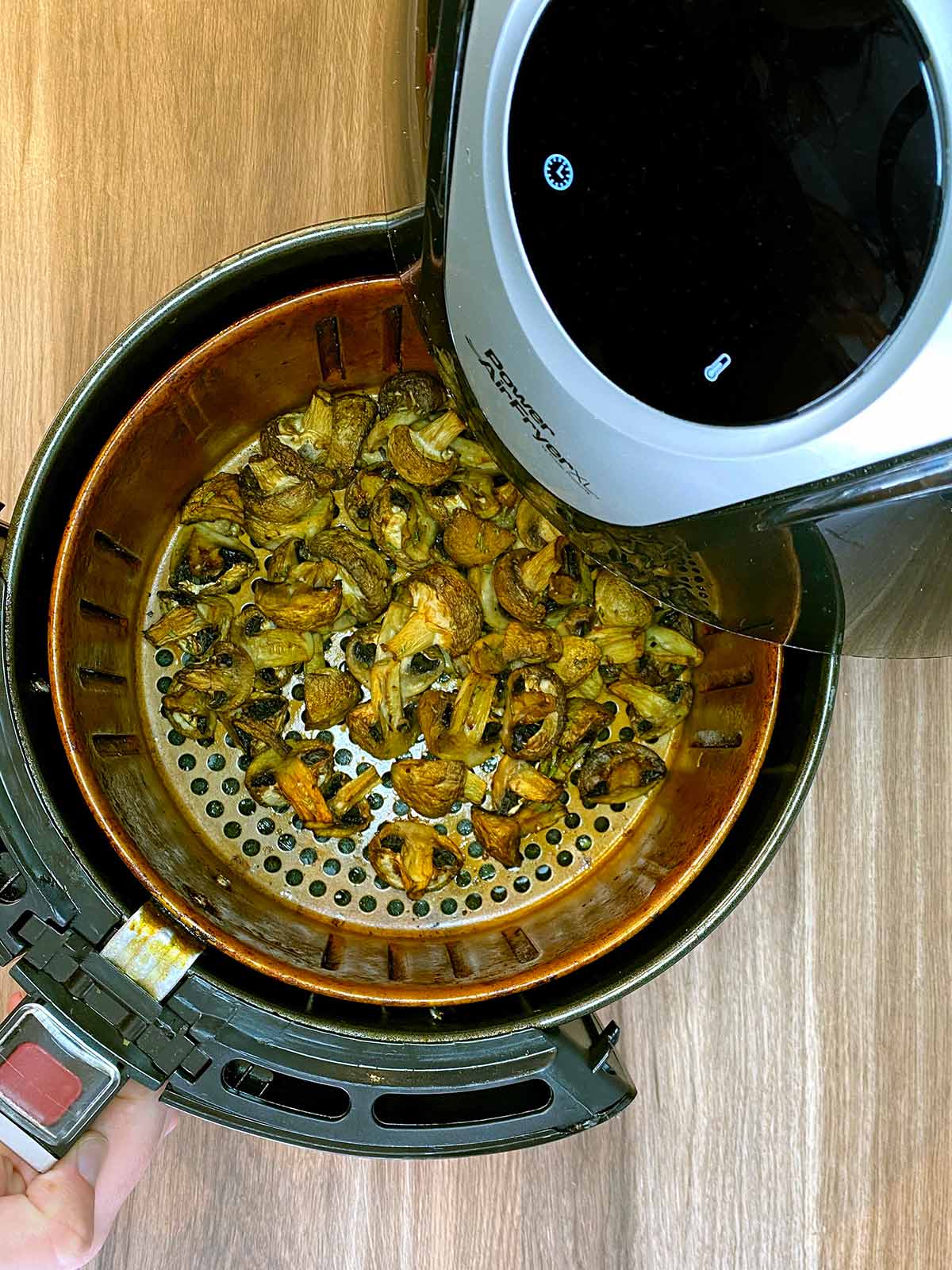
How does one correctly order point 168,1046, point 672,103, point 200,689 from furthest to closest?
point 200,689 → point 168,1046 → point 672,103

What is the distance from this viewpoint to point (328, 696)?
1.92ft

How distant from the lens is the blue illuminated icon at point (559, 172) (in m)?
0.28

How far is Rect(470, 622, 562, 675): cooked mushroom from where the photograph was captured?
1.89ft

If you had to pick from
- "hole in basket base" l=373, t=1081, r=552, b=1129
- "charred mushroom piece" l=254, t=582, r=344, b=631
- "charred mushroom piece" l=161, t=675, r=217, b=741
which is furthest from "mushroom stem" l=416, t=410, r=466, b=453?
"hole in basket base" l=373, t=1081, r=552, b=1129

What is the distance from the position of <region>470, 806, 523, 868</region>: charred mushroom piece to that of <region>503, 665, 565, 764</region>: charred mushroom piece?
0.05 metres

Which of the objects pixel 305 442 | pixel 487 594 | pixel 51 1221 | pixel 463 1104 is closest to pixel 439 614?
pixel 487 594

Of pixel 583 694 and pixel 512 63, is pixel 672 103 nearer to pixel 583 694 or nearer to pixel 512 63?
pixel 512 63

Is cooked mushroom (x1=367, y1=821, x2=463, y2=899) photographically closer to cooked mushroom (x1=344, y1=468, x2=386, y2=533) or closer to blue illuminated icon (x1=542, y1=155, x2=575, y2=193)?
→ cooked mushroom (x1=344, y1=468, x2=386, y2=533)

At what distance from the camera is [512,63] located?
28cm

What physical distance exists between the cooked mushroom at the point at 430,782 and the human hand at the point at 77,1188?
0.70 feet

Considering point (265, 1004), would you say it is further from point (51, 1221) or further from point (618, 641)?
point (618, 641)

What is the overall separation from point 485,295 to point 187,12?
463 mm

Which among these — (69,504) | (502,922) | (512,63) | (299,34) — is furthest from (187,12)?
(502,922)

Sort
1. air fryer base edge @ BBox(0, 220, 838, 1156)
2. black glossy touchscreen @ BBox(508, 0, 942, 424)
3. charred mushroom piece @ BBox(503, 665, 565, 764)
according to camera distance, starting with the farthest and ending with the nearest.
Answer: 1. charred mushroom piece @ BBox(503, 665, 565, 764)
2. air fryer base edge @ BBox(0, 220, 838, 1156)
3. black glossy touchscreen @ BBox(508, 0, 942, 424)
